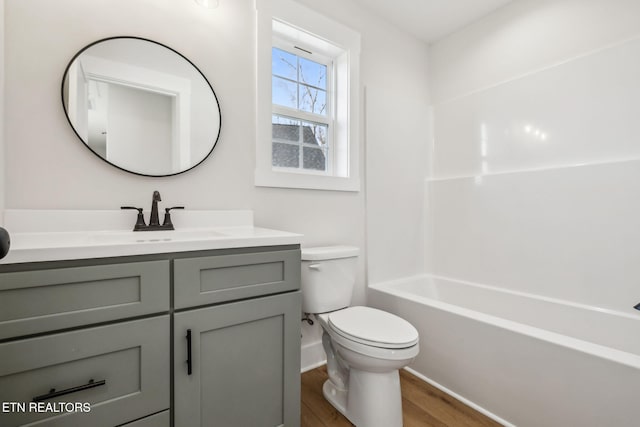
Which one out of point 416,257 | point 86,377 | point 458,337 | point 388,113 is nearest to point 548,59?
point 388,113

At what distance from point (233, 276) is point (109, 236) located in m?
0.56

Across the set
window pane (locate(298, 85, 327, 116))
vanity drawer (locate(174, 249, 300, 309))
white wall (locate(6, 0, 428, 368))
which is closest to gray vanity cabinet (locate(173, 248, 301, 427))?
vanity drawer (locate(174, 249, 300, 309))

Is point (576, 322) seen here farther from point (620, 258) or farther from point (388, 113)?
point (388, 113)

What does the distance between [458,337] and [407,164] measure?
138 cm

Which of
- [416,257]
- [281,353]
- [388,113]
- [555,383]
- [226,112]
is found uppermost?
[388,113]

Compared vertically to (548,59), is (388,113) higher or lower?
lower

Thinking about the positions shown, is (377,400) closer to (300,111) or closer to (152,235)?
(152,235)

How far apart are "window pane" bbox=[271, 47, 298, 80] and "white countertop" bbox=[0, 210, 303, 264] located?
1022 mm

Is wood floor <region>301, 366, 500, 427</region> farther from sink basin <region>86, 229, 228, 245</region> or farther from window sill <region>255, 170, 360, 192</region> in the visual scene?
window sill <region>255, 170, 360, 192</region>

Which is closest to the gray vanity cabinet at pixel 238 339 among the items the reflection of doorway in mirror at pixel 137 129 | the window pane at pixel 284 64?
the reflection of doorway in mirror at pixel 137 129

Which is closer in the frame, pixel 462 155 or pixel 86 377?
pixel 86 377

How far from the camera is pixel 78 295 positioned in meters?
0.83

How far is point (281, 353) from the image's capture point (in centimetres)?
118

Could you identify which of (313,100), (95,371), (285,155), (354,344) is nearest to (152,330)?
(95,371)
